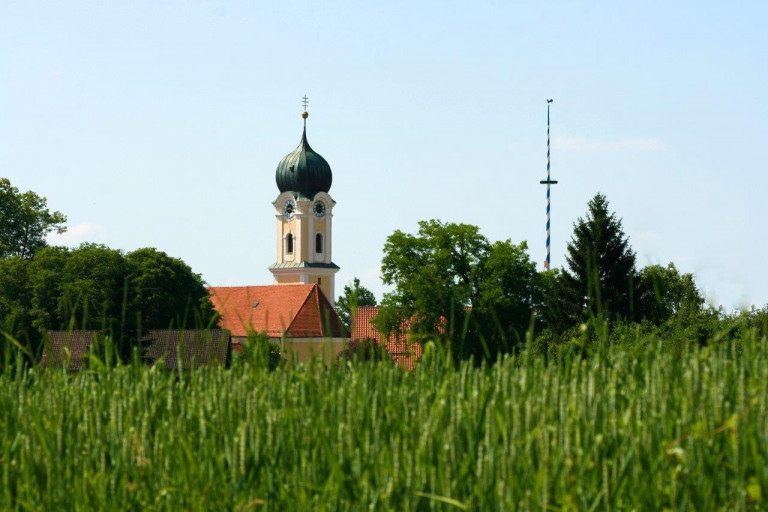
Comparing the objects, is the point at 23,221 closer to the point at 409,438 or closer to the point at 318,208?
the point at 318,208

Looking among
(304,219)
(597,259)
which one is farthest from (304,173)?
(597,259)

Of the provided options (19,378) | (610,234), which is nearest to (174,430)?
(19,378)

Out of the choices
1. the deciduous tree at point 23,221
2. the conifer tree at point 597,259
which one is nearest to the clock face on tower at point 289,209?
the deciduous tree at point 23,221

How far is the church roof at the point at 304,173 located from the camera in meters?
121

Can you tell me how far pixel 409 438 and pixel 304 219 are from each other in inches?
4612

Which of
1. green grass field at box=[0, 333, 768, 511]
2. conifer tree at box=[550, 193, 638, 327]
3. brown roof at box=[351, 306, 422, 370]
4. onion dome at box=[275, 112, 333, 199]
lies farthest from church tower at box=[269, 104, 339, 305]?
green grass field at box=[0, 333, 768, 511]

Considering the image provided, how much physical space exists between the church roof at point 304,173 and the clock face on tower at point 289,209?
3.74 feet

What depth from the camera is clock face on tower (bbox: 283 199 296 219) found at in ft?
397

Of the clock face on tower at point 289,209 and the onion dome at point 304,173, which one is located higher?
the onion dome at point 304,173

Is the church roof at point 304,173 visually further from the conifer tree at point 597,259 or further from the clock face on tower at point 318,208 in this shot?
the conifer tree at point 597,259

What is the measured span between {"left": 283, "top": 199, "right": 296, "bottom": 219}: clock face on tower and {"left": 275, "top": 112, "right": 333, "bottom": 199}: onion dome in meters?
1.19

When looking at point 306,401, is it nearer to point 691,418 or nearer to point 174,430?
point 174,430

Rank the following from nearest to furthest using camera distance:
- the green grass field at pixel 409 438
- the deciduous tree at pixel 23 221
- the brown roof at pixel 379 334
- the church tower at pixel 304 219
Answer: the green grass field at pixel 409 438 < the brown roof at pixel 379 334 < the deciduous tree at pixel 23 221 < the church tower at pixel 304 219

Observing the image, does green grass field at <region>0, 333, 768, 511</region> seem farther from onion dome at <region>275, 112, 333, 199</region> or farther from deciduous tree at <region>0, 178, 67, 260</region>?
onion dome at <region>275, 112, 333, 199</region>
